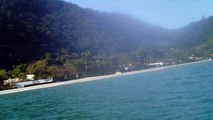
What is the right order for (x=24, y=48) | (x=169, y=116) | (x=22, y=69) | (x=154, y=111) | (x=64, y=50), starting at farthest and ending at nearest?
(x=64, y=50) → (x=24, y=48) → (x=22, y=69) → (x=154, y=111) → (x=169, y=116)

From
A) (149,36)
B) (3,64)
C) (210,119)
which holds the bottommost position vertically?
(210,119)

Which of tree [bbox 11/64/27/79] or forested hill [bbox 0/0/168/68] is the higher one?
forested hill [bbox 0/0/168/68]

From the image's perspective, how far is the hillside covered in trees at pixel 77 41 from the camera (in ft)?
309

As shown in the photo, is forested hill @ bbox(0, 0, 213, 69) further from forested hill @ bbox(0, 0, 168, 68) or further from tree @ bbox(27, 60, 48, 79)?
tree @ bbox(27, 60, 48, 79)

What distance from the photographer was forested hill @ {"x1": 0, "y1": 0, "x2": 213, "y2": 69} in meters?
106

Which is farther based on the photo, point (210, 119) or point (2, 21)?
point (2, 21)

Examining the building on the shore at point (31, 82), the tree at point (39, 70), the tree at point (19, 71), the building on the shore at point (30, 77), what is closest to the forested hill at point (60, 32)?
the tree at point (19, 71)

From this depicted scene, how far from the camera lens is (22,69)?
8744 cm

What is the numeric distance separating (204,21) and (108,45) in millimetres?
64569

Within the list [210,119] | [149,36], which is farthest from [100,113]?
[149,36]

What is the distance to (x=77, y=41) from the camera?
140m

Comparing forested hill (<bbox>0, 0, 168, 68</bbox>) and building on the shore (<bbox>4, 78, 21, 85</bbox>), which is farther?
forested hill (<bbox>0, 0, 168, 68</bbox>)

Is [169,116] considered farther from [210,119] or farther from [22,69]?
[22,69]

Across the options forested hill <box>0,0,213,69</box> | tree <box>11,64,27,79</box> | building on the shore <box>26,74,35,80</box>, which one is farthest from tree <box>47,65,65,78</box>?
forested hill <box>0,0,213,69</box>
